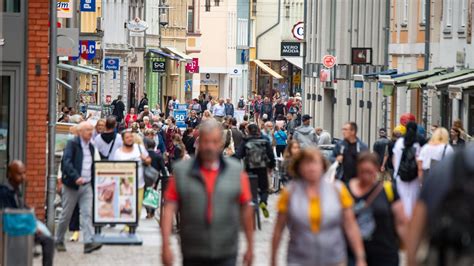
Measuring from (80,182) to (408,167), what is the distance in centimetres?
551

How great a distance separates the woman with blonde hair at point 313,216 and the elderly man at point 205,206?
1.20 feet

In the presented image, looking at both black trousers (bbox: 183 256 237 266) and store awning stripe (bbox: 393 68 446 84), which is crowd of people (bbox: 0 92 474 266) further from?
store awning stripe (bbox: 393 68 446 84)

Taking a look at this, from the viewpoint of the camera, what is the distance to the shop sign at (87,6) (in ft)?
157

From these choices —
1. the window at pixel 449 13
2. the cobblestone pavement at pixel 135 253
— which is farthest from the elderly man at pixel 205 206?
the window at pixel 449 13

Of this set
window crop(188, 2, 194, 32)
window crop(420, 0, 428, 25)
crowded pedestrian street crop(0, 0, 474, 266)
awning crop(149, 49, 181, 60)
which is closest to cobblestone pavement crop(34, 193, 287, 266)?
crowded pedestrian street crop(0, 0, 474, 266)

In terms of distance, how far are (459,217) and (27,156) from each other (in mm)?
15064

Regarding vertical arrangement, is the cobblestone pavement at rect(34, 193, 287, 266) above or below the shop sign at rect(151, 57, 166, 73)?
below

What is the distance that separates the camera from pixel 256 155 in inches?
1075

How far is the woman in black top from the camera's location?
13.1 metres

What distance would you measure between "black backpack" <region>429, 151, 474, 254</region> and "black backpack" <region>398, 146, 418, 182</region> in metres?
16.1

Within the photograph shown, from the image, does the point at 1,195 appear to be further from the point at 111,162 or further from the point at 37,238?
the point at 111,162

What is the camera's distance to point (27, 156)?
2273 cm

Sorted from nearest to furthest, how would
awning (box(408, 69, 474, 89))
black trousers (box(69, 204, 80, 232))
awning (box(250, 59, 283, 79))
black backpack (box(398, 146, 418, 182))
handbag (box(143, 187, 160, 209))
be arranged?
black trousers (box(69, 204, 80, 232))
black backpack (box(398, 146, 418, 182))
handbag (box(143, 187, 160, 209))
awning (box(408, 69, 474, 89))
awning (box(250, 59, 283, 79))

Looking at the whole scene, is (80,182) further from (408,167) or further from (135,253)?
(408,167)
